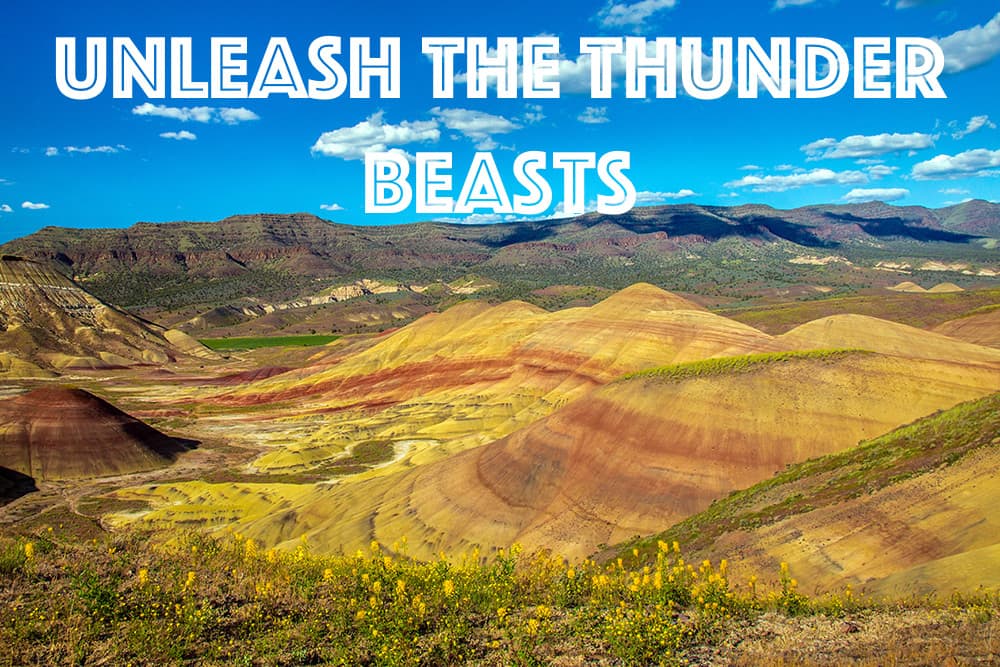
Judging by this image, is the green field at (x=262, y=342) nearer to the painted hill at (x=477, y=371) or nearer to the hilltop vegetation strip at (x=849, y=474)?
the painted hill at (x=477, y=371)

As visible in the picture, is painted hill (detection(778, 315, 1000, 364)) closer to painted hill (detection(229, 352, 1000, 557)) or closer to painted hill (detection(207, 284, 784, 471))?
painted hill (detection(207, 284, 784, 471))

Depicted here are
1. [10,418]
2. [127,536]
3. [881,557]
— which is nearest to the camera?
[127,536]

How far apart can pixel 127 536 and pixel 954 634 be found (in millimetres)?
15572

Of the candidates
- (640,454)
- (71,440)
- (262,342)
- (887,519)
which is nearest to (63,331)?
(262,342)

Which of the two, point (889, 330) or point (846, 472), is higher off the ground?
point (889, 330)

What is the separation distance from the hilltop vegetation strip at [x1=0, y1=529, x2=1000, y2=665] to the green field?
171 meters

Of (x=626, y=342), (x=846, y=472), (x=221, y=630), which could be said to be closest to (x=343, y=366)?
(x=626, y=342)

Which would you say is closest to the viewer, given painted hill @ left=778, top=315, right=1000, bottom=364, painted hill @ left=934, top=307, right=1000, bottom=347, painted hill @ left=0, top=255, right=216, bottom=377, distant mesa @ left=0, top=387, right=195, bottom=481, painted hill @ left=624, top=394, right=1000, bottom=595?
painted hill @ left=624, top=394, right=1000, bottom=595

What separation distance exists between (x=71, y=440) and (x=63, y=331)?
101100mm

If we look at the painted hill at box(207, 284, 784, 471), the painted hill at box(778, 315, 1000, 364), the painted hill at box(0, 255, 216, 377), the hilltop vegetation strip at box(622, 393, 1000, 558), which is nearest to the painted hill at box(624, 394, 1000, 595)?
the hilltop vegetation strip at box(622, 393, 1000, 558)

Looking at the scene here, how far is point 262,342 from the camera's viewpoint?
190000 mm

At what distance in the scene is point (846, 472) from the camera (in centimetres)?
2698

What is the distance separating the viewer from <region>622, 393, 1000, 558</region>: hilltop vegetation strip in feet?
78.9

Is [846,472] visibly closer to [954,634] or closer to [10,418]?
[954,634]
